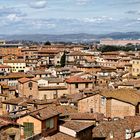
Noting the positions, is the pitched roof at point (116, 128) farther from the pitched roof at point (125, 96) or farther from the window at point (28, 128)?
the window at point (28, 128)

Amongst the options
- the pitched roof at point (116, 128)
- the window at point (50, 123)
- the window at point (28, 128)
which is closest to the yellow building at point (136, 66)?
the pitched roof at point (116, 128)

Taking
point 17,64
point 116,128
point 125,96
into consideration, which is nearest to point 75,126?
point 116,128

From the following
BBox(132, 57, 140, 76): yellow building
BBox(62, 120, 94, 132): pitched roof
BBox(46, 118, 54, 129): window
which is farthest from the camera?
BBox(132, 57, 140, 76): yellow building

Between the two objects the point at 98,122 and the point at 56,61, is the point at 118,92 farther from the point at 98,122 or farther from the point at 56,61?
the point at 56,61

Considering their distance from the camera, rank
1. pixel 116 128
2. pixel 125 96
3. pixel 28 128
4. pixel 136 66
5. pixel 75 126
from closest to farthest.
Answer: pixel 28 128 < pixel 75 126 < pixel 116 128 < pixel 125 96 < pixel 136 66

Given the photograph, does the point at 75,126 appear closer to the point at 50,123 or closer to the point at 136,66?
the point at 50,123

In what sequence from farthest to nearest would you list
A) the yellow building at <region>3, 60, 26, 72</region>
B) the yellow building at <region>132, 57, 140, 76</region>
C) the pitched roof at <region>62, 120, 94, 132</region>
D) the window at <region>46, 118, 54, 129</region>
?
the yellow building at <region>3, 60, 26, 72</region> → the yellow building at <region>132, 57, 140, 76</region> → the window at <region>46, 118, 54, 129</region> → the pitched roof at <region>62, 120, 94, 132</region>

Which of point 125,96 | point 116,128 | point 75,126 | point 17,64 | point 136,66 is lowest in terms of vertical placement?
point 17,64

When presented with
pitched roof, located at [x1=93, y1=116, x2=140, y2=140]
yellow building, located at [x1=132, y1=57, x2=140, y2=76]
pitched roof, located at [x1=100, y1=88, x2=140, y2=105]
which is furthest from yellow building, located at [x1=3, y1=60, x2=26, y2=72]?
pitched roof, located at [x1=93, y1=116, x2=140, y2=140]

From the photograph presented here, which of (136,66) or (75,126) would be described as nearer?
(75,126)

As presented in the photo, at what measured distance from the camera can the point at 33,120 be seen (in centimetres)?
2506

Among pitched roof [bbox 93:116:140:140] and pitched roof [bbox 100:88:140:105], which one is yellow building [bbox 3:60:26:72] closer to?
pitched roof [bbox 100:88:140:105]

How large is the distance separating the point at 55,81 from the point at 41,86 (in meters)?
3.57

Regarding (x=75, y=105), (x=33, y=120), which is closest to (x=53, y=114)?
(x=33, y=120)
